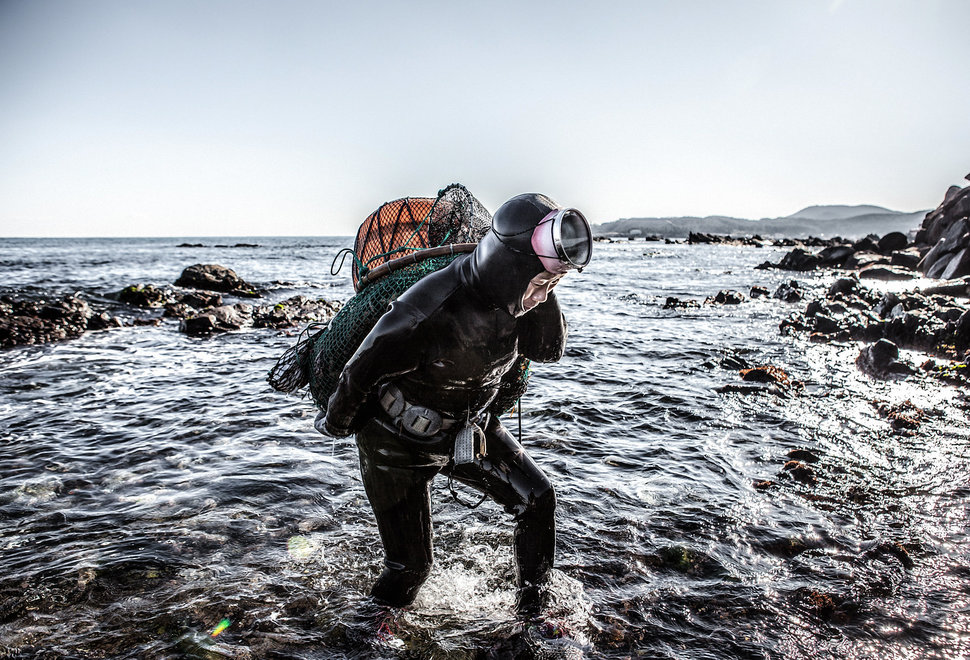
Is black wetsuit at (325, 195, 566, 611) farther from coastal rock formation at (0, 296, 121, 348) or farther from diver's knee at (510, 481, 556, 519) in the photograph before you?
coastal rock formation at (0, 296, 121, 348)

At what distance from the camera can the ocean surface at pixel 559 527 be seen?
358cm

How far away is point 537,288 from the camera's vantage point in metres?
2.70

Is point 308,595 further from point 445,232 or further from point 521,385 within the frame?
point 445,232

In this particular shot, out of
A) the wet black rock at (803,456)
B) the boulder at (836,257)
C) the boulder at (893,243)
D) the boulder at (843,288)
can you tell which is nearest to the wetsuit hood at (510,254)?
the wet black rock at (803,456)

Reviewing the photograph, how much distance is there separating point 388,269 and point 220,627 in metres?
2.65

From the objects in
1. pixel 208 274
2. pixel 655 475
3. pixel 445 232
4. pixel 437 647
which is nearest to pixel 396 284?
pixel 445 232

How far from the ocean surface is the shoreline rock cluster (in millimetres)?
4921

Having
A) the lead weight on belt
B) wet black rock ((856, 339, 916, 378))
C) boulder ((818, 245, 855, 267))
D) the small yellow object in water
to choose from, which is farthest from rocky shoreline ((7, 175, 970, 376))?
boulder ((818, 245, 855, 267))

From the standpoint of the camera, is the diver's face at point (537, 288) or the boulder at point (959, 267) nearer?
the diver's face at point (537, 288)


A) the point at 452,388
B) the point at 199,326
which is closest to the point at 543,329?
the point at 452,388

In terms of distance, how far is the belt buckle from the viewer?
3.06 meters

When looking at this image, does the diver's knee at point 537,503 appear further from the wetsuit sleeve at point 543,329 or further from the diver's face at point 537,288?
the diver's face at point 537,288

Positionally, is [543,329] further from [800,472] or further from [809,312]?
[809,312]

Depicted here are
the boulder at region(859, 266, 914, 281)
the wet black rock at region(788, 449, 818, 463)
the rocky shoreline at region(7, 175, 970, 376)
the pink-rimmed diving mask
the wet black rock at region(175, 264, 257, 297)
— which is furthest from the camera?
the boulder at region(859, 266, 914, 281)
